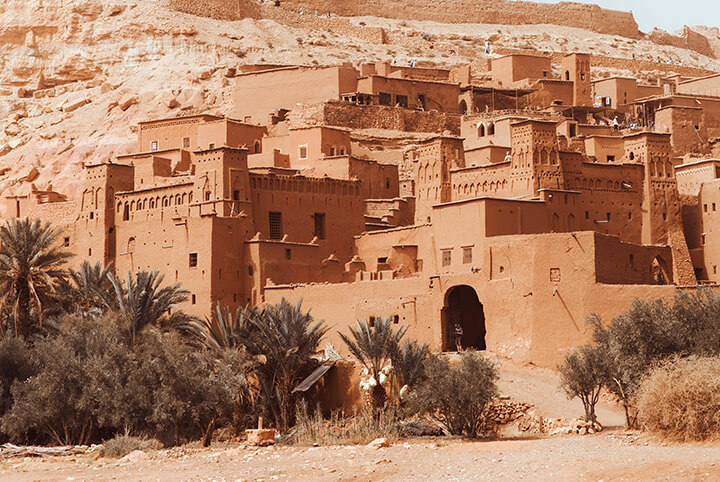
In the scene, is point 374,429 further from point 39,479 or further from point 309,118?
point 309,118

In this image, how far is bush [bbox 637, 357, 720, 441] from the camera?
86.7ft

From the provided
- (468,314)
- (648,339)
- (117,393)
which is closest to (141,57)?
(468,314)

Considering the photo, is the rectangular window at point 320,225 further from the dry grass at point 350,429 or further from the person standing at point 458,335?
the dry grass at point 350,429

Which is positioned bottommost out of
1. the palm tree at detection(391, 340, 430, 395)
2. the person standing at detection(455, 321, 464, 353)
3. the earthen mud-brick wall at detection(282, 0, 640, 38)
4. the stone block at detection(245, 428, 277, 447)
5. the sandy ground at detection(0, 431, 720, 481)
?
the sandy ground at detection(0, 431, 720, 481)

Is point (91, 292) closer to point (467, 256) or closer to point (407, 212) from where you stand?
point (467, 256)

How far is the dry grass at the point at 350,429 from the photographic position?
30.5m

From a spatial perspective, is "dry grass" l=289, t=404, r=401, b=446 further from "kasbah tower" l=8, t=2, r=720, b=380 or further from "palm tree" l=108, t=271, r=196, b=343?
"kasbah tower" l=8, t=2, r=720, b=380

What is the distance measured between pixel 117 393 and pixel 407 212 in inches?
730

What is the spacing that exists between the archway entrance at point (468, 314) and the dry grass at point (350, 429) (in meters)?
7.35

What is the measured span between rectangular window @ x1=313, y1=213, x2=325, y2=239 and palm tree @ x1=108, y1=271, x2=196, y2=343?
27.9ft

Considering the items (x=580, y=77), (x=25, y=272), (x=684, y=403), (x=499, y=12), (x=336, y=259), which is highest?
(x=499, y=12)

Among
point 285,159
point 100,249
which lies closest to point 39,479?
point 100,249

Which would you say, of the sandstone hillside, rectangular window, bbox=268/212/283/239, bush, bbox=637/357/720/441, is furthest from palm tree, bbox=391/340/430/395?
the sandstone hillside

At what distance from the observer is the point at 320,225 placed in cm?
4603
